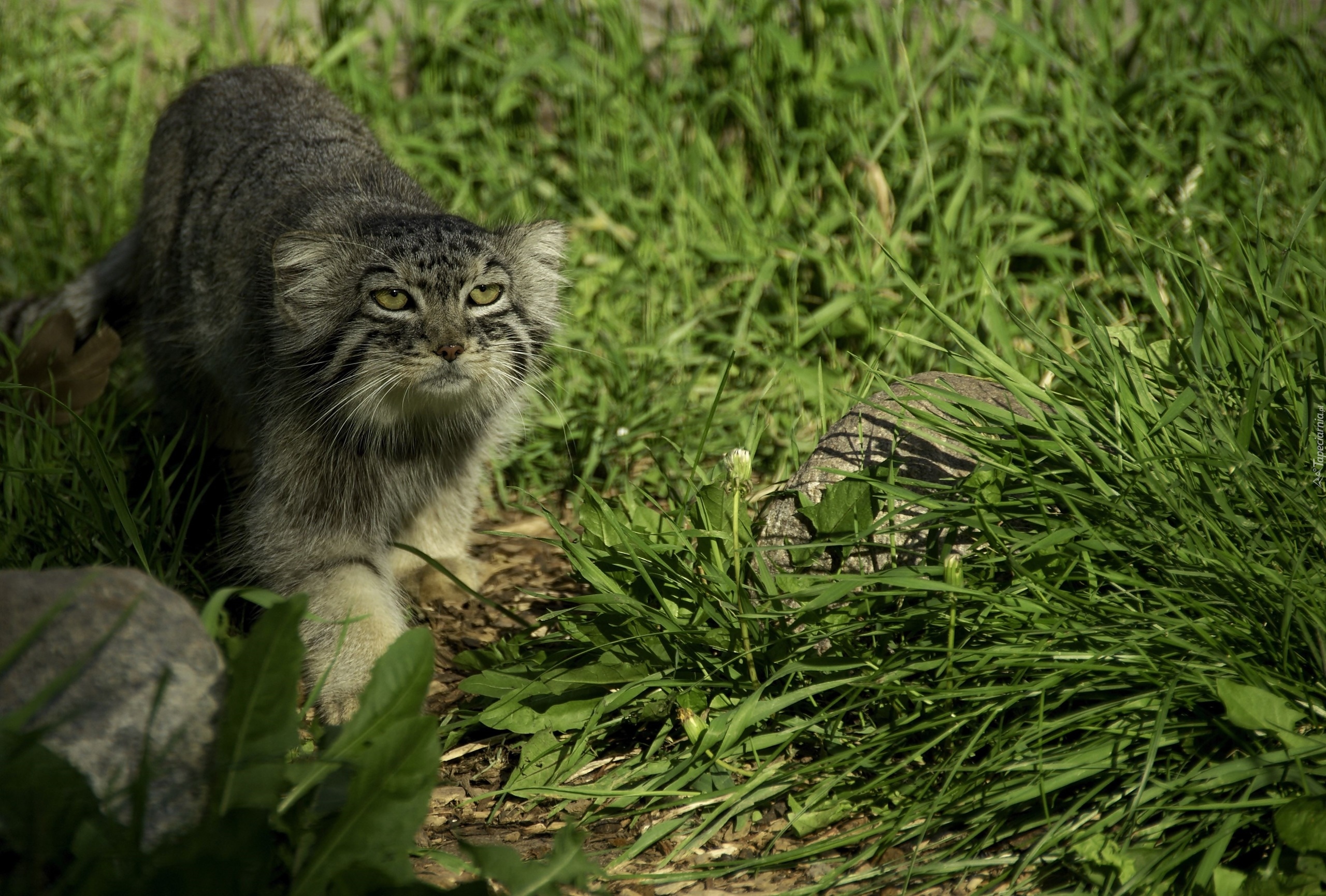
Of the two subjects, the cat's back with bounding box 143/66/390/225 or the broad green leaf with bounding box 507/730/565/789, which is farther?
the cat's back with bounding box 143/66/390/225

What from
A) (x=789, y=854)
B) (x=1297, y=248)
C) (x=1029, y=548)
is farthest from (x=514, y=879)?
(x=1297, y=248)

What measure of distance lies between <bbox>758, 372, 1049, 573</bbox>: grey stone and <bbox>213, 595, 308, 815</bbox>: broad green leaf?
114 centimetres

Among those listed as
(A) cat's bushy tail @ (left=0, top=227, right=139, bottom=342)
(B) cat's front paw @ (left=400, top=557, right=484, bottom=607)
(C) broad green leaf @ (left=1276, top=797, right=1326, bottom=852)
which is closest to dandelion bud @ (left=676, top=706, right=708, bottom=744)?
(C) broad green leaf @ (left=1276, top=797, right=1326, bottom=852)

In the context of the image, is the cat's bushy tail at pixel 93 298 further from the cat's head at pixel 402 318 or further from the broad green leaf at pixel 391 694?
the broad green leaf at pixel 391 694

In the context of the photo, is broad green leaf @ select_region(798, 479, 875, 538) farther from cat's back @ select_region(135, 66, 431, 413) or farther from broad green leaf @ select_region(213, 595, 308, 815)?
cat's back @ select_region(135, 66, 431, 413)

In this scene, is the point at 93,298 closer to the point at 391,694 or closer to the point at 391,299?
the point at 391,299

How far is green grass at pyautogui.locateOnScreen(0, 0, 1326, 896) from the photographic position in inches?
82.5

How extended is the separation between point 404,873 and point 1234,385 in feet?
6.34

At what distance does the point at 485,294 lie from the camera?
3105 mm

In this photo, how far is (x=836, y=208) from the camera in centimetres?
434

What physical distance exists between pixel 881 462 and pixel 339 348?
56.2 inches

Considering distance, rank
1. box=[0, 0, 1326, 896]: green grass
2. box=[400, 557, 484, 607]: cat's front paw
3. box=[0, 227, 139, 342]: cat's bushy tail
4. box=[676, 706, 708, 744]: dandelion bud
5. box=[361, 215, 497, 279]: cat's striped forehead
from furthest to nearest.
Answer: box=[0, 227, 139, 342]: cat's bushy tail < box=[400, 557, 484, 607]: cat's front paw < box=[361, 215, 497, 279]: cat's striped forehead < box=[676, 706, 708, 744]: dandelion bud < box=[0, 0, 1326, 896]: green grass

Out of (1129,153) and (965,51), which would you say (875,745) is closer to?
(1129,153)

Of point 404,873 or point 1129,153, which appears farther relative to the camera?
point 1129,153
